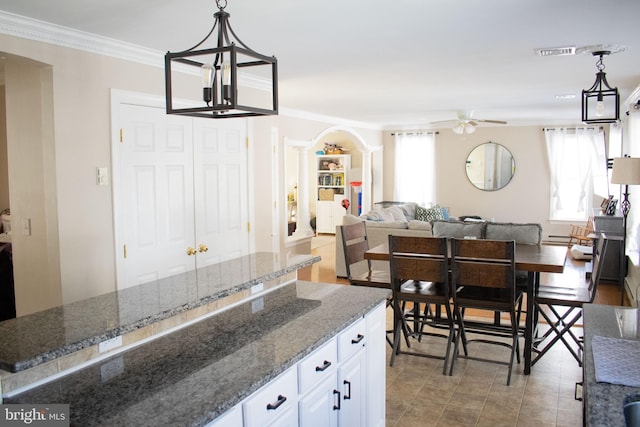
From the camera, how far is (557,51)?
3854 millimetres

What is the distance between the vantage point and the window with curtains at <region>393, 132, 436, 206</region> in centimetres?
1097

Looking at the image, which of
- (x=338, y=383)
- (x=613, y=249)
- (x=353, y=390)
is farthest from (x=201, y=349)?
(x=613, y=249)

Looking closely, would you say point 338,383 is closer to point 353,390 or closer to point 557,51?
point 353,390

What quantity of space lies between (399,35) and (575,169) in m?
7.78

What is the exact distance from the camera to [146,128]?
384 cm

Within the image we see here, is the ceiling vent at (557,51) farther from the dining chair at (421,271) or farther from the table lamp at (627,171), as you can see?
the dining chair at (421,271)

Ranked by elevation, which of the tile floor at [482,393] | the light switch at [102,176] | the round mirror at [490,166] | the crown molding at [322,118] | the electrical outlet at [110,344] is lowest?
the tile floor at [482,393]

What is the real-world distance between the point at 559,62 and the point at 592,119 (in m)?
0.72

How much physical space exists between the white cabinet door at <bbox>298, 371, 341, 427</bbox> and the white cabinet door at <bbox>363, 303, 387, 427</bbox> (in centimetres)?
44

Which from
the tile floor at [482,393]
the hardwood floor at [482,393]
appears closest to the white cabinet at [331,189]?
the hardwood floor at [482,393]

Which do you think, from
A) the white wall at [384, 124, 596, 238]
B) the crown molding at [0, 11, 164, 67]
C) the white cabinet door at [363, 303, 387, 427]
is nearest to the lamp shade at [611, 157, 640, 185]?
the white cabinet door at [363, 303, 387, 427]

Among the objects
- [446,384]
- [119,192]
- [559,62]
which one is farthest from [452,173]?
[119,192]

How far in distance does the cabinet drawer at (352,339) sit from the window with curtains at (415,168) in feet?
28.2

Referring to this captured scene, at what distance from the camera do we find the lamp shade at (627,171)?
4.47 meters
